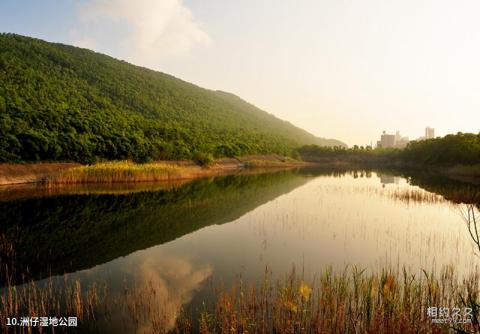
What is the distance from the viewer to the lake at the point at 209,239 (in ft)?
46.0

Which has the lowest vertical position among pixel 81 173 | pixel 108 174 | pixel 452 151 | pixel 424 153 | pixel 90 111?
pixel 108 174

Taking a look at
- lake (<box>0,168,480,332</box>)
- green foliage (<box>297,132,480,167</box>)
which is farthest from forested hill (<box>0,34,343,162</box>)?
green foliage (<box>297,132,480,167</box>)

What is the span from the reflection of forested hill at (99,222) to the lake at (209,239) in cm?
7

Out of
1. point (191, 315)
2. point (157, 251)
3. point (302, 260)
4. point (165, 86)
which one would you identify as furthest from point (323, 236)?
point (165, 86)

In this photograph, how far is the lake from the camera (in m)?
14.0

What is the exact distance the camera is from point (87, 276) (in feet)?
45.2

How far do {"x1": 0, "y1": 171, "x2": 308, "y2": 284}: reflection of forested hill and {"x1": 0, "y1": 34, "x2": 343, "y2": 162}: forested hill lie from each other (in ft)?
66.8

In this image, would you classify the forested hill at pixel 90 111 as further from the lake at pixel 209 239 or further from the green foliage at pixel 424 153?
the green foliage at pixel 424 153

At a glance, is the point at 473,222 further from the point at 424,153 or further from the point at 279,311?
the point at 424,153

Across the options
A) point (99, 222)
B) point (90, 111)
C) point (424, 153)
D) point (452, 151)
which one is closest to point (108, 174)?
point (99, 222)

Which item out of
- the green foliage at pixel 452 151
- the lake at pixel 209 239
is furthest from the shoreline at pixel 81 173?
the green foliage at pixel 452 151

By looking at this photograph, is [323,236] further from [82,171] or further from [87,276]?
[82,171]

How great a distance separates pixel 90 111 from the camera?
77.8 m

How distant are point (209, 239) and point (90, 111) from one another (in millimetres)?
67754
